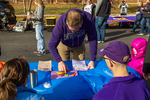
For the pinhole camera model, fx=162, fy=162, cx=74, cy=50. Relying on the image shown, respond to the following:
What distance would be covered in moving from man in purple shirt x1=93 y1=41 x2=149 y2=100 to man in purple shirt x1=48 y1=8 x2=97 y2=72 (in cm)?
71

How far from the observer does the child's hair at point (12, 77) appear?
1223 mm

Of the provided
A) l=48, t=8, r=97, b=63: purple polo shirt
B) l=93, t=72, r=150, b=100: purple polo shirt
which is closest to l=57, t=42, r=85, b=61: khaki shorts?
l=48, t=8, r=97, b=63: purple polo shirt

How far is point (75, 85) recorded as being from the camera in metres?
2.04

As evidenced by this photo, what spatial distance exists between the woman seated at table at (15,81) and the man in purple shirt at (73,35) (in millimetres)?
893

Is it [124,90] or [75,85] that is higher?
[124,90]

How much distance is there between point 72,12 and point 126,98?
120 cm

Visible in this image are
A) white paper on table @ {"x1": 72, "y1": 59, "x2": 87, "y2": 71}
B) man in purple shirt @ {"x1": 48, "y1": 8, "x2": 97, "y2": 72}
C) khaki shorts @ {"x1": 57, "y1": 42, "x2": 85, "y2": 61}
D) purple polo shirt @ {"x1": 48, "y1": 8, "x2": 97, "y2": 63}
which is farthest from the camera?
khaki shorts @ {"x1": 57, "y1": 42, "x2": 85, "y2": 61}

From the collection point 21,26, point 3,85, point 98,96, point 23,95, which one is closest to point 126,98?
point 98,96

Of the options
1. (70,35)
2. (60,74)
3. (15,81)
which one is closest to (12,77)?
(15,81)

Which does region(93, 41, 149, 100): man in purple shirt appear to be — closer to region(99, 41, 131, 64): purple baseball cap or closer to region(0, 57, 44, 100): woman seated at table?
region(99, 41, 131, 64): purple baseball cap

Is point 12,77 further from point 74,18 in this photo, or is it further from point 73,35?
point 73,35

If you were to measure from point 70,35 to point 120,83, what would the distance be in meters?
1.37

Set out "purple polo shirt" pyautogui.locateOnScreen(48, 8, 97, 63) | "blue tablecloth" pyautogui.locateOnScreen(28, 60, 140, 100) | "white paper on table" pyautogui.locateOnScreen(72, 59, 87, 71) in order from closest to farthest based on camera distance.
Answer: "blue tablecloth" pyautogui.locateOnScreen(28, 60, 140, 100)
"purple polo shirt" pyautogui.locateOnScreen(48, 8, 97, 63)
"white paper on table" pyautogui.locateOnScreen(72, 59, 87, 71)

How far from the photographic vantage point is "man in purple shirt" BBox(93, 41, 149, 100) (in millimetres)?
1294
